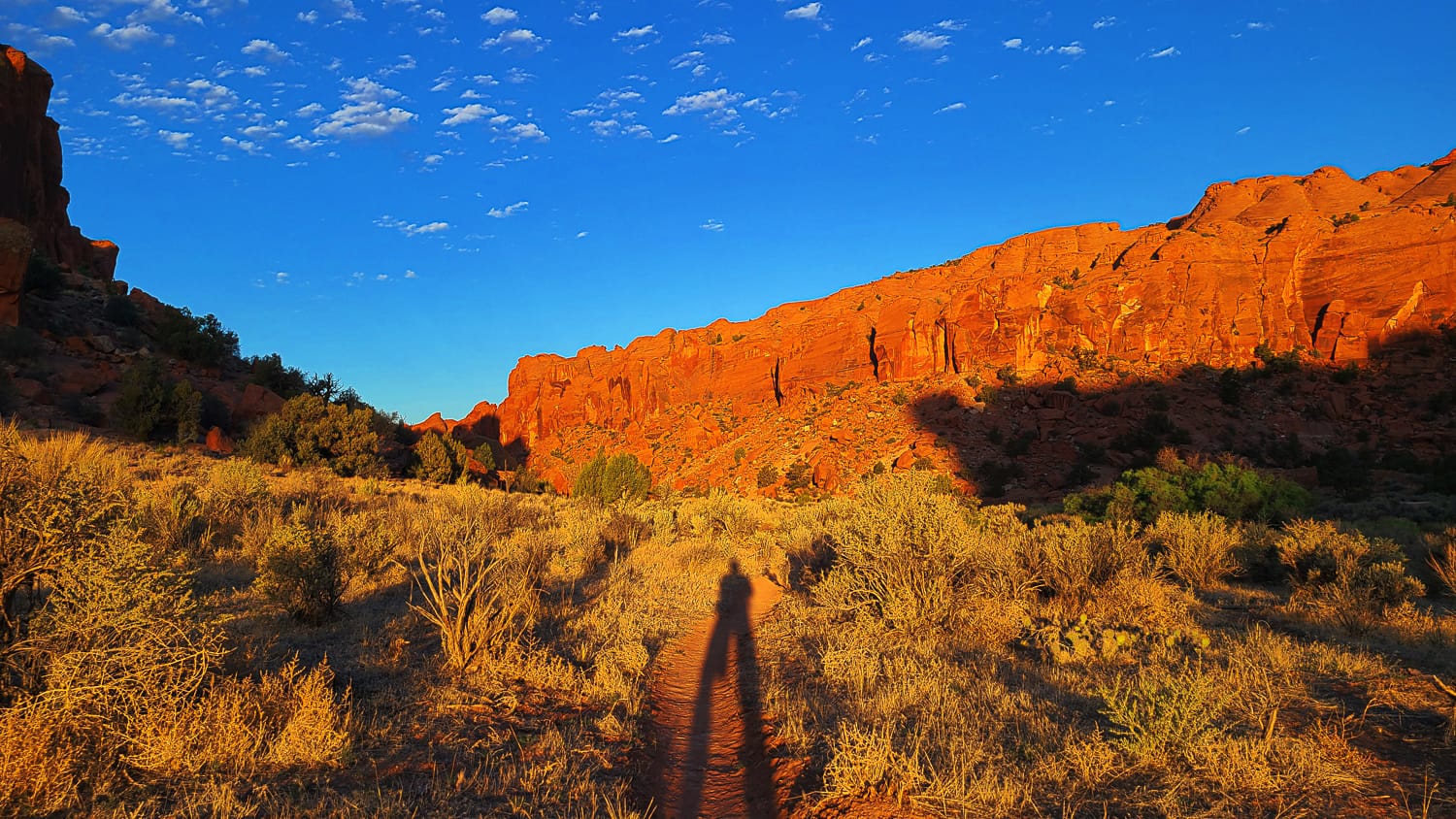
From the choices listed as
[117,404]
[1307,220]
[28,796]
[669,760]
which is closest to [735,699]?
[669,760]

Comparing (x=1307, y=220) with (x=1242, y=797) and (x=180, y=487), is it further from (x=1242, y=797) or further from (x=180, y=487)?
(x=180, y=487)

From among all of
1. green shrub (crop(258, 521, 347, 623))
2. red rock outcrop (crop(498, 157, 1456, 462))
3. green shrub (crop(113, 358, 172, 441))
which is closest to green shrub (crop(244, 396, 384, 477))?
green shrub (crop(113, 358, 172, 441))

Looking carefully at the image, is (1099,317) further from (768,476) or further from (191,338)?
(191,338)

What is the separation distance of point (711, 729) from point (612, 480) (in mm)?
25455

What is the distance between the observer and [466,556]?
6957mm

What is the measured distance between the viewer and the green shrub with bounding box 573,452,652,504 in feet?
99.6

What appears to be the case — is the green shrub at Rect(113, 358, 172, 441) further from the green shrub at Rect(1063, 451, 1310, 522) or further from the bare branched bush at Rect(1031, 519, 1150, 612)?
the green shrub at Rect(1063, 451, 1310, 522)

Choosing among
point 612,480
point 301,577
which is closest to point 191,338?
point 612,480

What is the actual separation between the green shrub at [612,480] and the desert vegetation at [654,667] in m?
18.1

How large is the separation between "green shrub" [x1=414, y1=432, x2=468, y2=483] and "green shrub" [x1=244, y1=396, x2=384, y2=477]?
9.01ft

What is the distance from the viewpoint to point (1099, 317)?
164 feet

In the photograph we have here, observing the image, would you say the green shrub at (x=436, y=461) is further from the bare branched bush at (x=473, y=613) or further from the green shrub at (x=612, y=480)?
the bare branched bush at (x=473, y=613)

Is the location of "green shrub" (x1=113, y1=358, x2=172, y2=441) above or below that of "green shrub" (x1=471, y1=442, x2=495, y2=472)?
above

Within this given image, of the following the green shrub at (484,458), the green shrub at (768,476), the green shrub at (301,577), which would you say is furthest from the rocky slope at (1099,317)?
the green shrub at (301,577)
